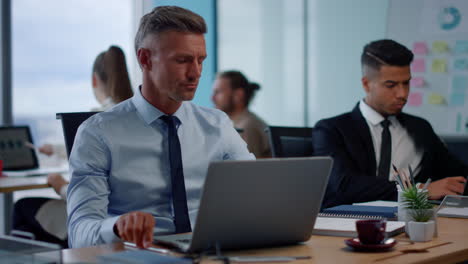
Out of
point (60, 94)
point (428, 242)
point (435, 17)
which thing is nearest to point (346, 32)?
→ point (435, 17)

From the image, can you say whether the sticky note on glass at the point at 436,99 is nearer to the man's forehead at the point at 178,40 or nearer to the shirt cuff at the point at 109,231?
the man's forehead at the point at 178,40

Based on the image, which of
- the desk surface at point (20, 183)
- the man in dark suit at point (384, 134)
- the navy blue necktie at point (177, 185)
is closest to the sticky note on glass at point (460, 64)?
the man in dark suit at point (384, 134)

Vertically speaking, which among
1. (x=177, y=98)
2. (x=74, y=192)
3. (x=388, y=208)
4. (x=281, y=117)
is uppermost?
(x=177, y=98)

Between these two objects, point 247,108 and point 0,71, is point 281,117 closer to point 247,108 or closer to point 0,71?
point 247,108

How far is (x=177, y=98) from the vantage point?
2.05 m

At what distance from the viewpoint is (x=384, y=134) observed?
3.07m

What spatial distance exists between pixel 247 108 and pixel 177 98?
11.0 ft

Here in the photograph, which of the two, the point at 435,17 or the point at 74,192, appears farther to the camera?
the point at 435,17

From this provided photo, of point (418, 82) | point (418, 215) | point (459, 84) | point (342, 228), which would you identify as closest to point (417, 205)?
point (418, 215)

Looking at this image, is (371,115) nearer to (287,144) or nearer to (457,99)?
(287,144)

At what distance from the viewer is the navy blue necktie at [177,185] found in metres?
2.03

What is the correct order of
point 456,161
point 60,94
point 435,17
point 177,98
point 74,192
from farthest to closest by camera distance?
1. point 60,94
2. point 435,17
3. point 456,161
4. point 177,98
5. point 74,192

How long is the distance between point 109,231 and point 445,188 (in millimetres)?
1401

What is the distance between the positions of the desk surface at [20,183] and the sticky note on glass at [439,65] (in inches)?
109
